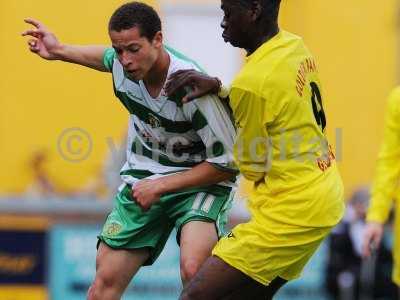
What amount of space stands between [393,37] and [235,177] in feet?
22.3

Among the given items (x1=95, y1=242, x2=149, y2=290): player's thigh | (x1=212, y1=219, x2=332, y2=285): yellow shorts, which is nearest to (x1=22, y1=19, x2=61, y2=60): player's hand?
(x1=95, y1=242, x2=149, y2=290): player's thigh

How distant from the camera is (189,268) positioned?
6.34 metres

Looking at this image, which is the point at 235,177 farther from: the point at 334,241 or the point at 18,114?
the point at 18,114

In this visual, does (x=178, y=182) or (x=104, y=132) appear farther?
(x=104, y=132)

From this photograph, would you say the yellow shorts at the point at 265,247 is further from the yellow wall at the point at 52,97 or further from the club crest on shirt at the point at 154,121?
the yellow wall at the point at 52,97

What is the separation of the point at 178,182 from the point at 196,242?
0.31 m

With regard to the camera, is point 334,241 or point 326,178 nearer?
point 326,178

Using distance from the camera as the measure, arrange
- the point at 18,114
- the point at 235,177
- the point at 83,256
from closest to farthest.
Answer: the point at 235,177, the point at 83,256, the point at 18,114

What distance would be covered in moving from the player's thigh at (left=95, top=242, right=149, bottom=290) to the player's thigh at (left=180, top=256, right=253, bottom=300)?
2.64 feet

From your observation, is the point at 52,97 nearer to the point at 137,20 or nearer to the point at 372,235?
the point at 372,235

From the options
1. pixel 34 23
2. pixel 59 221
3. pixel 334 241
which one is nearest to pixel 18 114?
pixel 59 221

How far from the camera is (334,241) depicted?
1141 centimetres

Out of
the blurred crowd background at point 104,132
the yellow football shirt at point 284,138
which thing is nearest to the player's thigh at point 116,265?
the yellow football shirt at point 284,138

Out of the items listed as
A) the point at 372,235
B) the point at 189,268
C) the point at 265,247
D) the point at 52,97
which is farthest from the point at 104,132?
the point at 265,247
